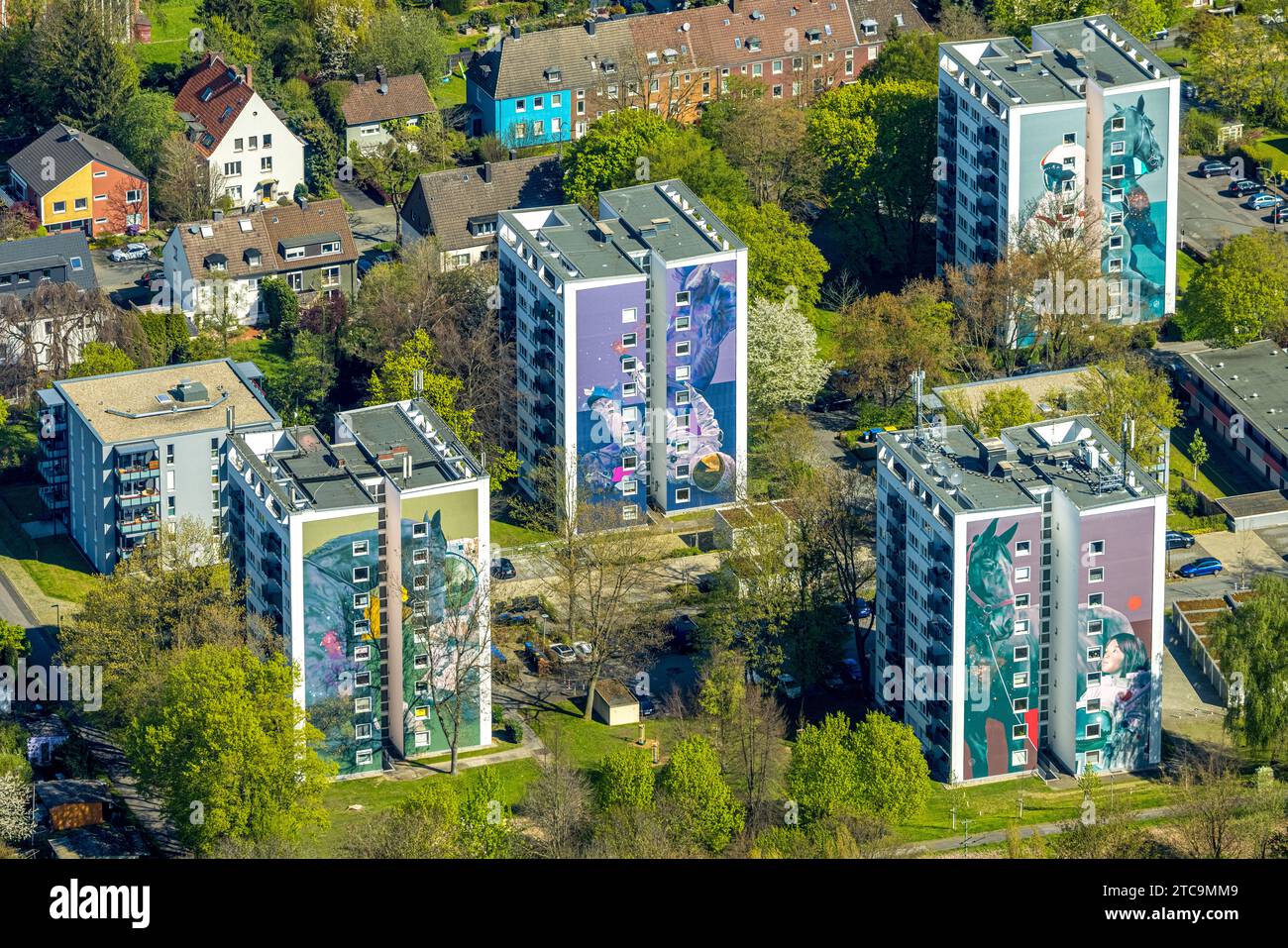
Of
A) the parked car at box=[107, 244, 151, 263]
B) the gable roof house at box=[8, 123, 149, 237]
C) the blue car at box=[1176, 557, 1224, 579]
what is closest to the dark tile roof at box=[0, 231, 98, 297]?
the parked car at box=[107, 244, 151, 263]

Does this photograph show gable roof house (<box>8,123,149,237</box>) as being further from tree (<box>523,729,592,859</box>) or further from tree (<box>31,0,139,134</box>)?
tree (<box>523,729,592,859</box>)

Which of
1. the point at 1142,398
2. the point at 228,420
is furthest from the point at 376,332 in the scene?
the point at 1142,398

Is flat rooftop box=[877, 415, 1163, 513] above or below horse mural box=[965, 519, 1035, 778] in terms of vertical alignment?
above

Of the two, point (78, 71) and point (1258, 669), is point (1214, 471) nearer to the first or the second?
point (1258, 669)

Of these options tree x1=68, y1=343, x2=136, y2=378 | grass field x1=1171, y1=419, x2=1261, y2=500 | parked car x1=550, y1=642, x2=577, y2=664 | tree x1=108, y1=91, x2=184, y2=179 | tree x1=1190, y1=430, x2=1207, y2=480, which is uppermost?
tree x1=108, y1=91, x2=184, y2=179

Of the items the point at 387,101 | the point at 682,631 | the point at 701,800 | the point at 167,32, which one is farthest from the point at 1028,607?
the point at 167,32

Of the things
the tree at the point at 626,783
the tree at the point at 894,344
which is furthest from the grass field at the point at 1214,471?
the tree at the point at 626,783
